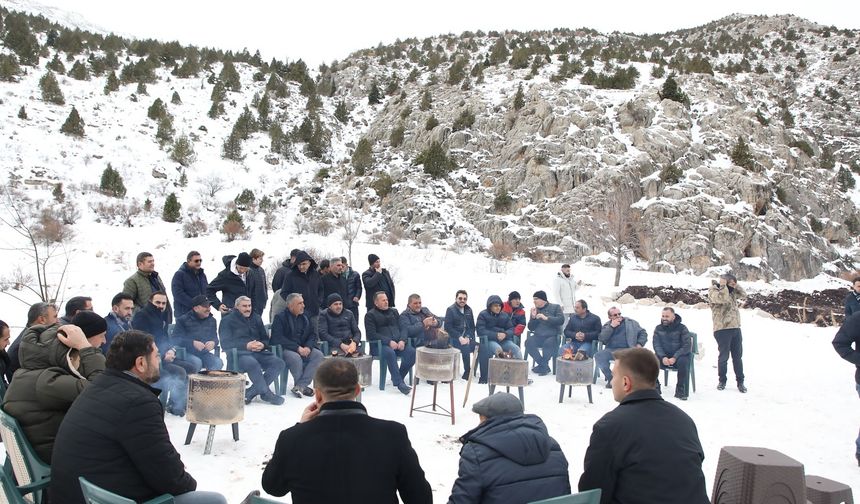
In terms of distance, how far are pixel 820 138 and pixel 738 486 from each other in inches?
1393

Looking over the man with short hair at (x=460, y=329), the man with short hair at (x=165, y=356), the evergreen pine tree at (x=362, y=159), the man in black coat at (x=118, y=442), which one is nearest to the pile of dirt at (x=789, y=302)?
the man with short hair at (x=460, y=329)

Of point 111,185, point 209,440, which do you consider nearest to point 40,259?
point 209,440

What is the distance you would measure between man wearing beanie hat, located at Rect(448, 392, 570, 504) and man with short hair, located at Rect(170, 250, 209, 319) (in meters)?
4.94

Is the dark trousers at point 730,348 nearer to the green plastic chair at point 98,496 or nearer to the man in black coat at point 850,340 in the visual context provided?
the man in black coat at point 850,340

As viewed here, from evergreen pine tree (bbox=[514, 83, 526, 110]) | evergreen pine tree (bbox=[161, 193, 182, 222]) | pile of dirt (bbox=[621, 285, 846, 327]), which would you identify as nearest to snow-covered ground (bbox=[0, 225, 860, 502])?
pile of dirt (bbox=[621, 285, 846, 327])

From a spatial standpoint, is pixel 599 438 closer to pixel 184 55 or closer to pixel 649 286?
pixel 649 286

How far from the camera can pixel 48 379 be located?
269cm

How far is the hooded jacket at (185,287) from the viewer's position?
20.5 ft

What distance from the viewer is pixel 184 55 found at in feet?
117

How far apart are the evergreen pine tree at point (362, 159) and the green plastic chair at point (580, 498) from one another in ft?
88.5

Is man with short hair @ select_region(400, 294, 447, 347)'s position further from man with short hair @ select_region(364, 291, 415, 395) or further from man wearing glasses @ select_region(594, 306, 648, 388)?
man wearing glasses @ select_region(594, 306, 648, 388)

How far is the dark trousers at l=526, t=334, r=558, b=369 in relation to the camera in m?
7.85

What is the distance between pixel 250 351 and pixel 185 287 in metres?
1.31

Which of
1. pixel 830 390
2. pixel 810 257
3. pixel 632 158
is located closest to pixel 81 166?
pixel 632 158
